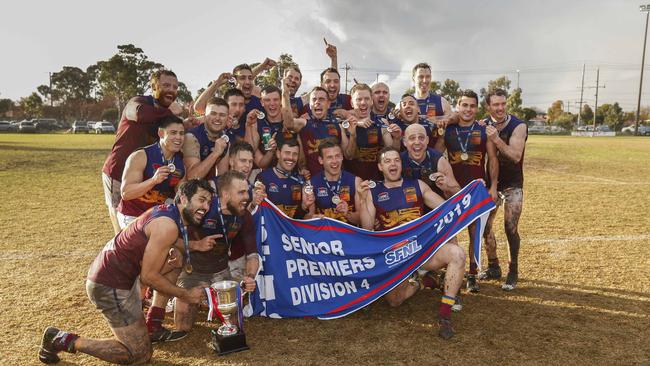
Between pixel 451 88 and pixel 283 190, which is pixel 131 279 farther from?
pixel 451 88

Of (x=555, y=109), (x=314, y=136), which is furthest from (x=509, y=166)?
(x=555, y=109)

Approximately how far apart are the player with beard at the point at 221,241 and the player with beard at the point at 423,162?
2385 millimetres

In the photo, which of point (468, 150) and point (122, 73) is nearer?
point (468, 150)

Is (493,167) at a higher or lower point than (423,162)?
lower

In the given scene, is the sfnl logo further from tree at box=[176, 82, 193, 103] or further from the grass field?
tree at box=[176, 82, 193, 103]

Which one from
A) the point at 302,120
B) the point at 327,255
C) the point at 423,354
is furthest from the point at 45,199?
the point at 423,354

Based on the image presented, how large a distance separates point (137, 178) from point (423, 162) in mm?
3708

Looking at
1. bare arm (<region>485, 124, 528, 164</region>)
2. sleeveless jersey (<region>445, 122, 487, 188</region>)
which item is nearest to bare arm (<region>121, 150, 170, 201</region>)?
sleeveless jersey (<region>445, 122, 487, 188</region>)

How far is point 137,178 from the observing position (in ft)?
18.0

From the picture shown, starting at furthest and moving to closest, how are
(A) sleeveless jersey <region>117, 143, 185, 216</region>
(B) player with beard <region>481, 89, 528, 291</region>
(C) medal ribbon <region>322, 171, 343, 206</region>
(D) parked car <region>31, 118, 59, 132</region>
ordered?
(D) parked car <region>31, 118, 59, 132</region> < (B) player with beard <region>481, 89, 528, 291</region> < (C) medal ribbon <region>322, 171, 343, 206</region> < (A) sleeveless jersey <region>117, 143, 185, 216</region>

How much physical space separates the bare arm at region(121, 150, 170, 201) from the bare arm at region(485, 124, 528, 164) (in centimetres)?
426

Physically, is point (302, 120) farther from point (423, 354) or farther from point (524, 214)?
point (524, 214)

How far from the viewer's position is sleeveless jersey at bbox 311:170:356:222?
623 cm

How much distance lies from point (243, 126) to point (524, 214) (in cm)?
776
